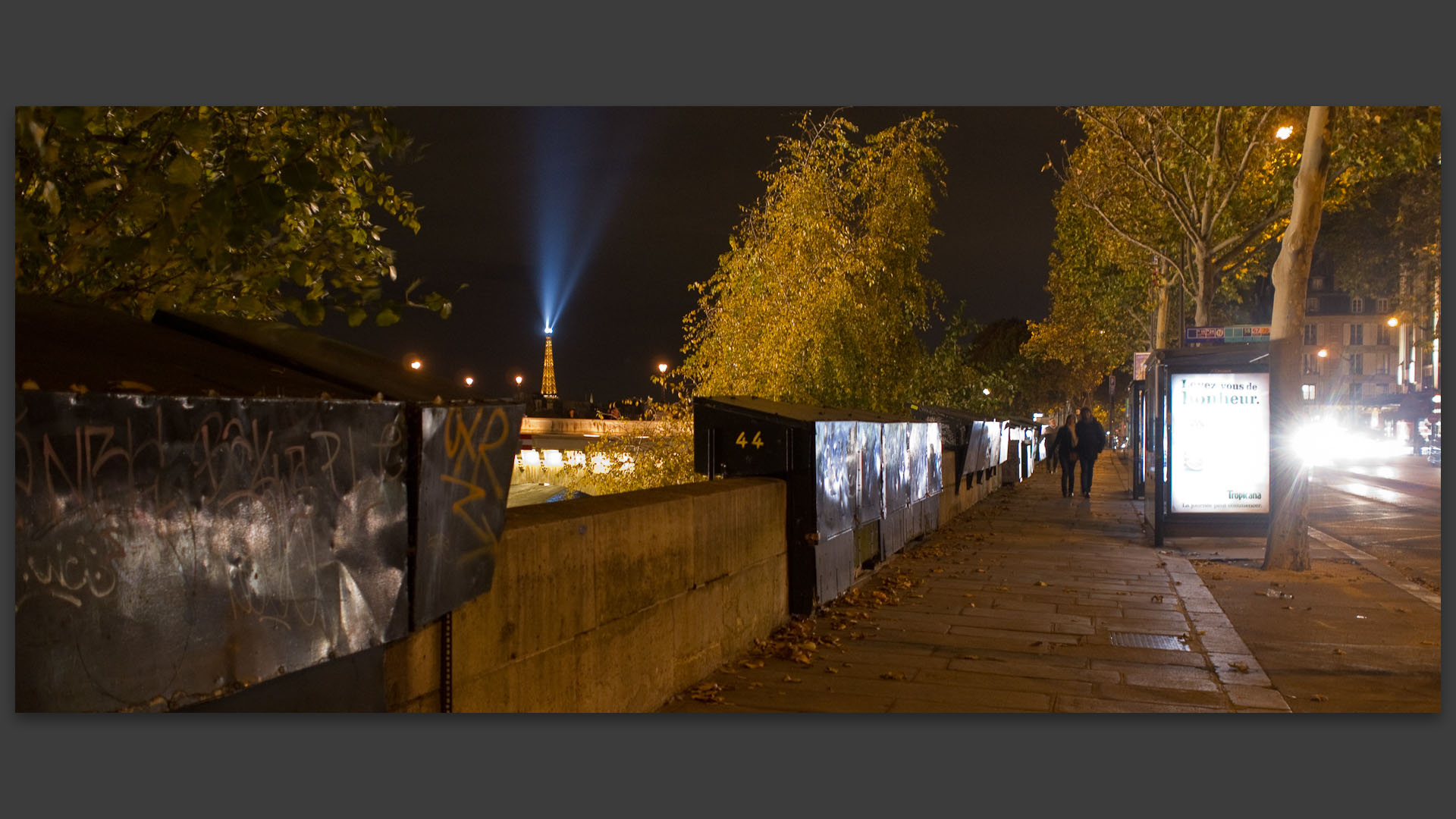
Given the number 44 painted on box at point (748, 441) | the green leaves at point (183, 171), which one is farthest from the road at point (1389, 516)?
the green leaves at point (183, 171)

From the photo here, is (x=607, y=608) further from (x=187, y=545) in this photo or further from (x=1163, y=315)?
(x=1163, y=315)

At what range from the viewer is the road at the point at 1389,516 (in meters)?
11.7

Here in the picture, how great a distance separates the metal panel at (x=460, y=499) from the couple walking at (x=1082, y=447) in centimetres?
1679

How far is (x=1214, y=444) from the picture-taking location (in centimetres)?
1164

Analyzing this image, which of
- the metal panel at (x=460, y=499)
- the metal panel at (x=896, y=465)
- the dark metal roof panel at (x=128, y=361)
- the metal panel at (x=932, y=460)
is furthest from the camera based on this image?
the metal panel at (x=932, y=460)

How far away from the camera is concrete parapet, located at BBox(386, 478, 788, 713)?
12.6ft

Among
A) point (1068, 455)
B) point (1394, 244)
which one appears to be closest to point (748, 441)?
point (1068, 455)

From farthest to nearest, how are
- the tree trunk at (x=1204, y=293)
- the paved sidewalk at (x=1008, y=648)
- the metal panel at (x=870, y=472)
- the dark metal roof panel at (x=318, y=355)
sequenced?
the tree trunk at (x=1204, y=293) → the metal panel at (x=870, y=472) → the paved sidewalk at (x=1008, y=648) → the dark metal roof panel at (x=318, y=355)

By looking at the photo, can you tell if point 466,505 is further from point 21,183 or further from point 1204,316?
point 1204,316

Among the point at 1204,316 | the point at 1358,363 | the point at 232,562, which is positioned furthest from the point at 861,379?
the point at 1358,363

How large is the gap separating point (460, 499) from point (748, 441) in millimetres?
4046

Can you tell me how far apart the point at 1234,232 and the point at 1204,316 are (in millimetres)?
8892

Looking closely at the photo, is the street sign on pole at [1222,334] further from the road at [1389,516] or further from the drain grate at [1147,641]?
the drain grate at [1147,641]

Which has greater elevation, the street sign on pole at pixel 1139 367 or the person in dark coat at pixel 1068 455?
the street sign on pole at pixel 1139 367
